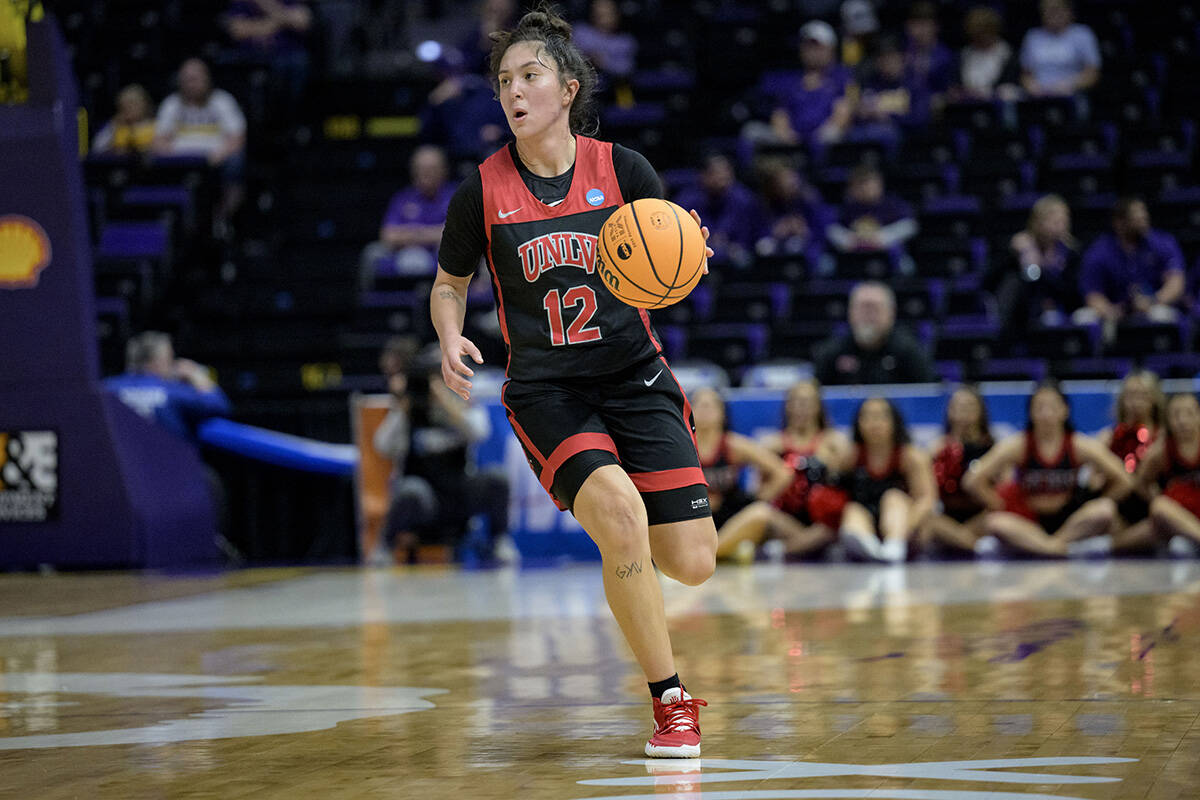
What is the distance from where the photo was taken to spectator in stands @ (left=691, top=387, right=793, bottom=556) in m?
10.1

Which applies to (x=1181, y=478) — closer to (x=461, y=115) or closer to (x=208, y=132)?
(x=461, y=115)

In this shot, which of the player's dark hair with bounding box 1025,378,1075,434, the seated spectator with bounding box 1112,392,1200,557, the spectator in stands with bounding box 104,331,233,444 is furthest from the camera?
the spectator in stands with bounding box 104,331,233,444

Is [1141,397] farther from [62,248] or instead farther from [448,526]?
[62,248]

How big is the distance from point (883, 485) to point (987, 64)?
551 cm

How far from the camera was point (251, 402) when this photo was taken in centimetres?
1243

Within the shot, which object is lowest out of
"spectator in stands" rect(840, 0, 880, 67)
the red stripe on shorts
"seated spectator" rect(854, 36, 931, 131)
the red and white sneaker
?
the red and white sneaker

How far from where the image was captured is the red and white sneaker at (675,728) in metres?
3.65

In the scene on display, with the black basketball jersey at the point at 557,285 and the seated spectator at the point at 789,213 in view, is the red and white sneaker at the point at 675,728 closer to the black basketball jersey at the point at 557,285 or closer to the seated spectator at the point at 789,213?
the black basketball jersey at the point at 557,285

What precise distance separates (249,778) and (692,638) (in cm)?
291

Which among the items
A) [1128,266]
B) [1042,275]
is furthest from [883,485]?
[1128,266]

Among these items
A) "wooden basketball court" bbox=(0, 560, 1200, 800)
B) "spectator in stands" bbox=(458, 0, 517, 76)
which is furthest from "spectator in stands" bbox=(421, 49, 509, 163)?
"wooden basketball court" bbox=(0, 560, 1200, 800)

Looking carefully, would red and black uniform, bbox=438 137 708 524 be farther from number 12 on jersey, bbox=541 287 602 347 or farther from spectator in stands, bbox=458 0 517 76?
spectator in stands, bbox=458 0 517 76

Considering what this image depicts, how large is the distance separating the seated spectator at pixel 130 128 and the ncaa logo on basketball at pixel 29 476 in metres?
5.12

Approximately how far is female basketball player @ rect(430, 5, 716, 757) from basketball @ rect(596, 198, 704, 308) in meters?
0.14
